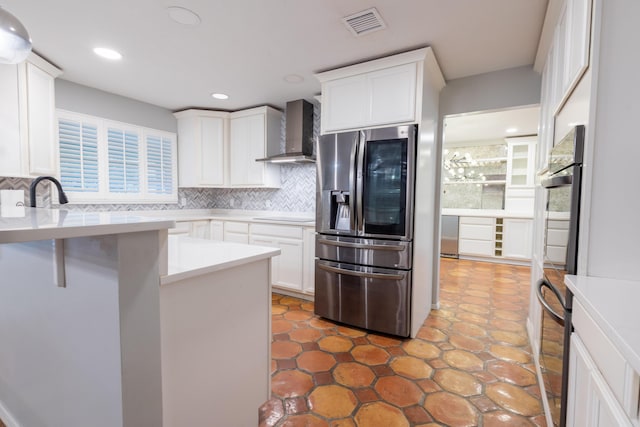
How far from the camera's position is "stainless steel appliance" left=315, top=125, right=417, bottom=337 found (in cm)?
235

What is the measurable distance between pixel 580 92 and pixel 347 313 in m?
2.20

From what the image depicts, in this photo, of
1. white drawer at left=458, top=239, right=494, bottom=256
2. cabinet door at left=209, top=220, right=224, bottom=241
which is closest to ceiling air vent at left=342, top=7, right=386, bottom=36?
cabinet door at left=209, top=220, right=224, bottom=241

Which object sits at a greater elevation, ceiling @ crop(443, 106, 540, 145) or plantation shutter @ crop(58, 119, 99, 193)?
ceiling @ crop(443, 106, 540, 145)

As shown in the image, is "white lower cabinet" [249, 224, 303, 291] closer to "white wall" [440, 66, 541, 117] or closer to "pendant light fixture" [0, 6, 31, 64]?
"white wall" [440, 66, 541, 117]

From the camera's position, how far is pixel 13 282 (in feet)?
4.55

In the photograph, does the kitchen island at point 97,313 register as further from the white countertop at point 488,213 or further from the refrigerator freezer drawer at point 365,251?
the white countertop at point 488,213

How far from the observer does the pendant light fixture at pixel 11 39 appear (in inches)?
47.6

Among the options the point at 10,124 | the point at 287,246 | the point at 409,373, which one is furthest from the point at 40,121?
the point at 409,373

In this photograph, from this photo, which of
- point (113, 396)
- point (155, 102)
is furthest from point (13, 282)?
point (155, 102)

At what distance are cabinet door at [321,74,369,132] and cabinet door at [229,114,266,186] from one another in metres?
1.41

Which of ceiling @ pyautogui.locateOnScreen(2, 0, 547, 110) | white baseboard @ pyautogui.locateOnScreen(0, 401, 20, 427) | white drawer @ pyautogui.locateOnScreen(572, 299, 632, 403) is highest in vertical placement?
ceiling @ pyautogui.locateOnScreen(2, 0, 547, 110)

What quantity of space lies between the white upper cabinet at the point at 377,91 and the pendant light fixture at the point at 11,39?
201 cm

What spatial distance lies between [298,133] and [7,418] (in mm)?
3240

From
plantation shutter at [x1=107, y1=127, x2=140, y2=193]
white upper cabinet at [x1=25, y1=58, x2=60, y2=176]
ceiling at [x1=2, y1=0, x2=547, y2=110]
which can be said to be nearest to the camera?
ceiling at [x1=2, y1=0, x2=547, y2=110]
